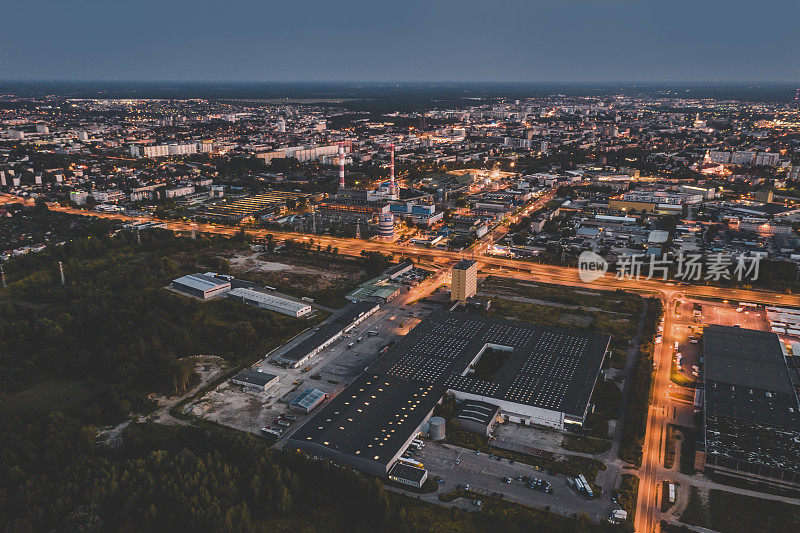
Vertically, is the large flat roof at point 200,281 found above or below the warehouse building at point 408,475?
above

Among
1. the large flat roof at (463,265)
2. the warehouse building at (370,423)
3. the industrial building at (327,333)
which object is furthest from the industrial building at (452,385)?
the large flat roof at (463,265)

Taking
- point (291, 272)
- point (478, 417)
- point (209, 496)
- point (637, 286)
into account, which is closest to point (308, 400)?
point (209, 496)

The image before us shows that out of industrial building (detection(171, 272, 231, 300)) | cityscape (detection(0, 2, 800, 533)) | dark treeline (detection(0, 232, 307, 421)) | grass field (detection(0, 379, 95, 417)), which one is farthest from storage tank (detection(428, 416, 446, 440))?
industrial building (detection(171, 272, 231, 300))

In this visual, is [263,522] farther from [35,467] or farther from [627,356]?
[627,356]

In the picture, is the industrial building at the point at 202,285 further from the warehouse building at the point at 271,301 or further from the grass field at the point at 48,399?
the grass field at the point at 48,399

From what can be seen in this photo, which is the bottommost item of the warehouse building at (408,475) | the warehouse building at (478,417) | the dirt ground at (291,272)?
the warehouse building at (408,475)

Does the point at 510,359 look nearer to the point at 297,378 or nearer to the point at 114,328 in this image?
Answer: the point at 297,378
